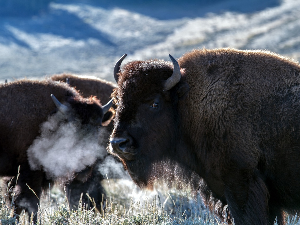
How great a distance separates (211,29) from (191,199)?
42.3 meters

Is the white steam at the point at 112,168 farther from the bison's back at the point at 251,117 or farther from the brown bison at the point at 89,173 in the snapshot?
the bison's back at the point at 251,117

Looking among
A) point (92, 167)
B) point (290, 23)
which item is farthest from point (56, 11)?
point (92, 167)

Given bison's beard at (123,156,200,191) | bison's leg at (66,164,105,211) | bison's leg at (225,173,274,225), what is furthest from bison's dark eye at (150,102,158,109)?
bison's leg at (66,164,105,211)

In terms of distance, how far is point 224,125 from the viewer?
152 inches

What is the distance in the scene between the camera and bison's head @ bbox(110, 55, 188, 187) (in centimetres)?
401

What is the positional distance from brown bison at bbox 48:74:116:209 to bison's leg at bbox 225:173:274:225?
2.67 meters

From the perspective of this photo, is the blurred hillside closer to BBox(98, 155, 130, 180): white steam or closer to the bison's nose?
BBox(98, 155, 130, 180): white steam

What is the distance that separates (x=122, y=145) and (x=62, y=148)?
2.49m

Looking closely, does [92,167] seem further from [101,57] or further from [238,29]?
[238,29]

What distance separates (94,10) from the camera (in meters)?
55.6

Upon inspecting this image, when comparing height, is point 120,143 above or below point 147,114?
below

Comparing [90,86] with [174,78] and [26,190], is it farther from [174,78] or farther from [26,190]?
[174,78]

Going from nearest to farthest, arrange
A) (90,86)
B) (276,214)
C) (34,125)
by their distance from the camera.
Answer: (276,214) < (34,125) < (90,86)

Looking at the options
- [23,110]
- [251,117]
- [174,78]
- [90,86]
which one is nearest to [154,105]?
[174,78]
